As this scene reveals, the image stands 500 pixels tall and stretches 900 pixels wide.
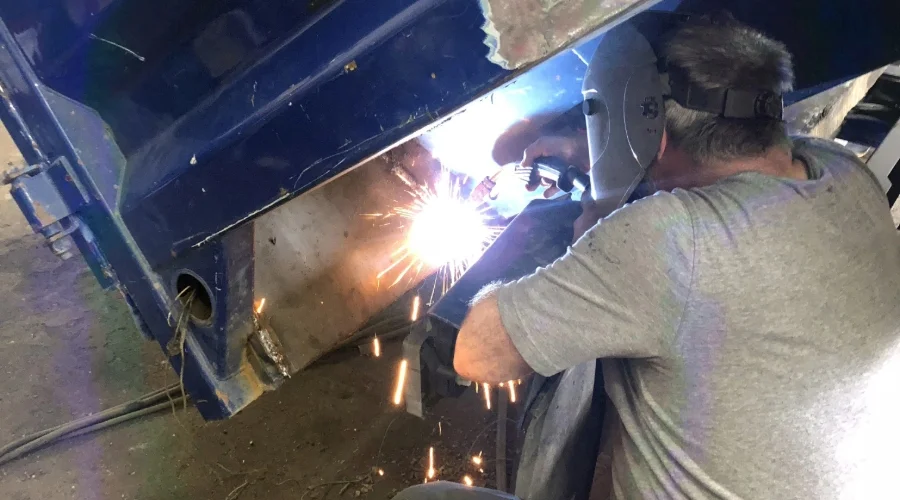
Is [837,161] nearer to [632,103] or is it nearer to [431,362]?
[632,103]

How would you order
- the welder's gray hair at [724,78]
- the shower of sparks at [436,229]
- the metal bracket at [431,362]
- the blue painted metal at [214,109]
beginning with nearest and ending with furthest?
1. the blue painted metal at [214,109]
2. the welder's gray hair at [724,78]
3. the metal bracket at [431,362]
4. the shower of sparks at [436,229]

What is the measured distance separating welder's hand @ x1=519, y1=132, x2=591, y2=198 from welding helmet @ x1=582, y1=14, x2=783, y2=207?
0.23 m

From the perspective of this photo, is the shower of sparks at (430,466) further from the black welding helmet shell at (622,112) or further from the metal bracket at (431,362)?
the black welding helmet shell at (622,112)

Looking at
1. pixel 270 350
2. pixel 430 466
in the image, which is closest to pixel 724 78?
pixel 270 350

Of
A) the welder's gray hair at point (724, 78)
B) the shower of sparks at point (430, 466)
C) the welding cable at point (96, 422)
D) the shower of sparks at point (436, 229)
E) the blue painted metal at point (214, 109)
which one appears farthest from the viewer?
the shower of sparks at point (430, 466)

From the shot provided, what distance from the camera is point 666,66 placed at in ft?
4.33

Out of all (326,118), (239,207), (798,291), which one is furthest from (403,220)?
(798,291)

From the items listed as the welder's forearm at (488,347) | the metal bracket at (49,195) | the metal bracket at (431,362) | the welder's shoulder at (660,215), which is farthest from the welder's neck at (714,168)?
the metal bracket at (49,195)

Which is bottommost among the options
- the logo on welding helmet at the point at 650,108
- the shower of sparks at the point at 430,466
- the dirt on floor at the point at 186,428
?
the shower of sparks at the point at 430,466

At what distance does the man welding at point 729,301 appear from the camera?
3.72ft

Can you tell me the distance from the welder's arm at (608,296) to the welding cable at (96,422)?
5.72 ft

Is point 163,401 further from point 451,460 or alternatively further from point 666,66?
point 666,66

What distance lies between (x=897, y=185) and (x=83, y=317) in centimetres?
365

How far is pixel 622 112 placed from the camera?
54.9 inches
